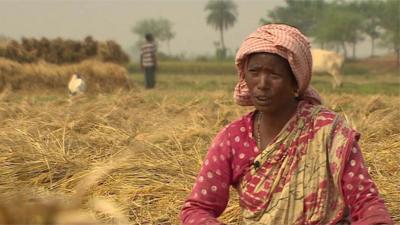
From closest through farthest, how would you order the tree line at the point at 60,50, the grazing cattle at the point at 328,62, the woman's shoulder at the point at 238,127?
the woman's shoulder at the point at 238,127 → the tree line at the point at 60,50 → the grazing cattle at the point at 328,62

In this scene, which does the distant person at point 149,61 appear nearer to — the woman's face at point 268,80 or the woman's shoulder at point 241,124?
the woman's shoulder at point 241,124

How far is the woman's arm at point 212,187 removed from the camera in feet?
7.27

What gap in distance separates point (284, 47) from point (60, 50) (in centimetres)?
1455

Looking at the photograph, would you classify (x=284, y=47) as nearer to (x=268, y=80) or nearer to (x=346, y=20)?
(x=268, y=80)

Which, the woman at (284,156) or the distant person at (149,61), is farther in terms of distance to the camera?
the distant person at (149,61)

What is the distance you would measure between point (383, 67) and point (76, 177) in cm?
4113

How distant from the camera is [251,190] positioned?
2236 millimetres

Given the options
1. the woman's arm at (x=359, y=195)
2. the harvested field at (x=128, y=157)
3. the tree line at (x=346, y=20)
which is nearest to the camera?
the woman's arm at (x=359, y=195)

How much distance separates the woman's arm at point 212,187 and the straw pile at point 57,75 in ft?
41.1

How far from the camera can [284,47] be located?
2131 mm

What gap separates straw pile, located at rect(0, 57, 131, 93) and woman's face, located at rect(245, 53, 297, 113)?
41.4 feet

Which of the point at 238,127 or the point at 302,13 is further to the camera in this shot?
the point at 302,13

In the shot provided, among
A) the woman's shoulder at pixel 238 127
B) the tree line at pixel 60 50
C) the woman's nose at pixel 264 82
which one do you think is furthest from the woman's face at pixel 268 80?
the tree line at pixel 60 50

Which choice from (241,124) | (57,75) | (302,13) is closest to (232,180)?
(241,124)
